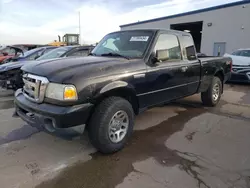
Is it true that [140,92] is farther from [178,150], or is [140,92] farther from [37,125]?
[37,125]

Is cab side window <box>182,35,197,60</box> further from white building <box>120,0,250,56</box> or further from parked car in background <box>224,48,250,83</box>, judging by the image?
white building <box>120,0,250,56</box>

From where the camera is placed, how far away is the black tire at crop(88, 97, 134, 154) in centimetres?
294

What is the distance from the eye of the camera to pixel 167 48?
413cm

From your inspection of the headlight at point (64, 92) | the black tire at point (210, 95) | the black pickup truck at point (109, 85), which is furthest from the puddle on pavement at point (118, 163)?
the black tire at point (210, 95)

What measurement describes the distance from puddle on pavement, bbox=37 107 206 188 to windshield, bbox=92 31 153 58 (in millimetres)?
1463

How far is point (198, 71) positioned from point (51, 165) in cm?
363

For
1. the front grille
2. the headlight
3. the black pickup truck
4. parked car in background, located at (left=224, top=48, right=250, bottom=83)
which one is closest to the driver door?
the black pickup truck

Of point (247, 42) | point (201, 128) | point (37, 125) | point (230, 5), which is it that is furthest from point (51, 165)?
point (230, 5)

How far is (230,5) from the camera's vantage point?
16.2m

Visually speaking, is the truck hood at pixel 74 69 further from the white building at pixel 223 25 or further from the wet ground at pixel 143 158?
the white building at pixel 223 25

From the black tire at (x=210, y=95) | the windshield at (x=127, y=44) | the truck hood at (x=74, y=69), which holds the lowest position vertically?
the black tire at (x=210, y=95)

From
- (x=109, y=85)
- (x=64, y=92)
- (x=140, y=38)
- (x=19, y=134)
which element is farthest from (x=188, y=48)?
(x=19, y=134)

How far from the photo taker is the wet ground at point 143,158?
2611mm

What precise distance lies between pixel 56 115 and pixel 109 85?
0.81 meters
